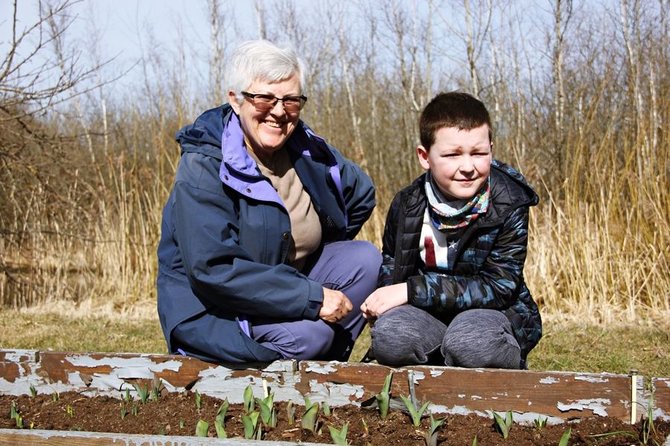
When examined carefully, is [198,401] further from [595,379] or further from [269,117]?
[595,379]

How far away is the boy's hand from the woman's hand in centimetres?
10

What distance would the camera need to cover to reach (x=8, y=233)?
6.60 metres

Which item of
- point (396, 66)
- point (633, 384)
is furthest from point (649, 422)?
point (396, 66)

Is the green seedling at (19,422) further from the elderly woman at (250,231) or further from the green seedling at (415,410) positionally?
the green seedling at (415,410)

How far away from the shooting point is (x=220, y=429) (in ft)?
7.02

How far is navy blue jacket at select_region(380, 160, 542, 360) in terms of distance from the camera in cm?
260

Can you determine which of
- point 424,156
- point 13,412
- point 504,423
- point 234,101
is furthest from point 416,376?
point 13,412

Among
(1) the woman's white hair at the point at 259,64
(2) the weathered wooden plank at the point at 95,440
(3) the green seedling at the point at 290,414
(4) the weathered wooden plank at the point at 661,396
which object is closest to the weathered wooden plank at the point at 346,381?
(3) the green seedling at the point at 290,414

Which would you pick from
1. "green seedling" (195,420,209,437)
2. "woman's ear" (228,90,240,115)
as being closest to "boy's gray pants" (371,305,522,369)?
"green seedling" (195,420,209,437)

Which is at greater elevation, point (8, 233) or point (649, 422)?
point (8, 233)

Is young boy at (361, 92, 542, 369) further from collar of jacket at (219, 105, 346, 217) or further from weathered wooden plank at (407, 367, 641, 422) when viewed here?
collar of jacket at (219, 105, 346, 217)

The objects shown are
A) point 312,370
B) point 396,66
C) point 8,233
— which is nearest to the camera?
point 312,370

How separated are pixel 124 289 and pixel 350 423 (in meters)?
4.91

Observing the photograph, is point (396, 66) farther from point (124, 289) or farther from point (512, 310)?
point (512, 310)
